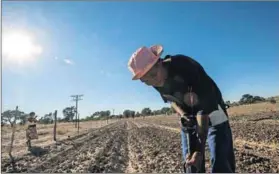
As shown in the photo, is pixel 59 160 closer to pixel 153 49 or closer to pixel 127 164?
pixel 127 164

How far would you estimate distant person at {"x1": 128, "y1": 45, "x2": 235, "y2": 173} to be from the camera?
220 centimetres

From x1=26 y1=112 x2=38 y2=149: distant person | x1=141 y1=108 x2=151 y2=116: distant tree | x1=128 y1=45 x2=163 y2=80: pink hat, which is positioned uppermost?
x1=141 y1=108 x2=151 y2=116: distant tree

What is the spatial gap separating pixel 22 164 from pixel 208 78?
8696 mm

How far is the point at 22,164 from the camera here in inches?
392

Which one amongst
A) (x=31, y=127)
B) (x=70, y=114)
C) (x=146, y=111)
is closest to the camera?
(x=31, y=127)

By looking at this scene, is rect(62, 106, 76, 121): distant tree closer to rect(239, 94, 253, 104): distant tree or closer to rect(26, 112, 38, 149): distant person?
rect(239, 94, 253, 104): distant tree

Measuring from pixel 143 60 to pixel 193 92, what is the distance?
38 cm

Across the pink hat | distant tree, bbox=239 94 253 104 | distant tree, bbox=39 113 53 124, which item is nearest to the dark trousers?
the pink hat

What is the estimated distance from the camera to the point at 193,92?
224 cm

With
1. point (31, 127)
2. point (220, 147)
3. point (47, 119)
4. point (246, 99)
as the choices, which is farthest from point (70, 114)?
point (220, 147)

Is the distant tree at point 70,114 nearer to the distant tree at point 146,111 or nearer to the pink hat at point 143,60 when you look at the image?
the distant tree at point 146,111

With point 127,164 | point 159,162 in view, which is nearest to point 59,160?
point 127,164

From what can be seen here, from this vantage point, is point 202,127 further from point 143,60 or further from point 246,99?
point 246,99

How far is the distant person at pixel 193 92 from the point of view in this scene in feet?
7.23
